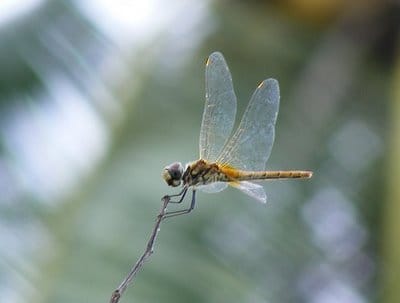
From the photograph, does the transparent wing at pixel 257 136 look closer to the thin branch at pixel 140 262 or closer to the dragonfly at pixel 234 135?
the dragonfly at pixel 234 135

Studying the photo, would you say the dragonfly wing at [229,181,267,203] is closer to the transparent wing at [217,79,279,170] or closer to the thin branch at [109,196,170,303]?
the transparent wing at [217,79,279,170]

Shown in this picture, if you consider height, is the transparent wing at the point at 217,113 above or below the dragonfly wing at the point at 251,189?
above

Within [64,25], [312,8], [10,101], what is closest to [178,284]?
[10,101]

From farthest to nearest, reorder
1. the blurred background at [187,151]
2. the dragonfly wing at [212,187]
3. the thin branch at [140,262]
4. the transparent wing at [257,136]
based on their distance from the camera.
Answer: the blurred background at [187,151], the transparent wing at [257,136], the dragonfly wing at [212,187], the thin branch at [140,262]

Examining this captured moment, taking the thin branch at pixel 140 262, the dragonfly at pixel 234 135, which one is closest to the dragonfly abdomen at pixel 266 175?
the dragonfly at pixel 234 135

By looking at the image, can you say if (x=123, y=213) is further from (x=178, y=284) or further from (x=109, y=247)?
(x=178, y=284)

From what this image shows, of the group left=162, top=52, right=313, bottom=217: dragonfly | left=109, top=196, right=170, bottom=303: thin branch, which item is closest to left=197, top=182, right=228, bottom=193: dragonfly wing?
left=162, top=52, right=313, bottom=217: dragonfly
